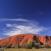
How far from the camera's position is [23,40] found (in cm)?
174

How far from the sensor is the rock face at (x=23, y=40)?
68.0 inches

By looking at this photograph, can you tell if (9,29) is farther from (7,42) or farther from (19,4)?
(19,4)

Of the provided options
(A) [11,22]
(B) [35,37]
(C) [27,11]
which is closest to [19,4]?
(C) [27,11]

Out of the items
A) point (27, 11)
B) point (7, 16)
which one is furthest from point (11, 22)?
point (27, 11)

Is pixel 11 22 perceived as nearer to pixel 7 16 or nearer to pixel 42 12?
pixel 7 16

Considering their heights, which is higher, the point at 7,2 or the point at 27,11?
the point at 7,2

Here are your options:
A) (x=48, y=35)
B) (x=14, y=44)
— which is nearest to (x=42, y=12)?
(x=48, y=35)

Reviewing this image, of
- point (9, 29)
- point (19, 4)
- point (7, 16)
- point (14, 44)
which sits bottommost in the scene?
point (14, 44)

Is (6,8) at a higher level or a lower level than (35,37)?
higher

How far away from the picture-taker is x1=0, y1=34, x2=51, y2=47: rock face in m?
1.73

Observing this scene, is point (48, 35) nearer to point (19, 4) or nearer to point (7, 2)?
point (19, 4)

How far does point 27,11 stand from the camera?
182cm

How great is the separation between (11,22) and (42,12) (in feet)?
1.35

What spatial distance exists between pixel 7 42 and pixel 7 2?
0.51m
